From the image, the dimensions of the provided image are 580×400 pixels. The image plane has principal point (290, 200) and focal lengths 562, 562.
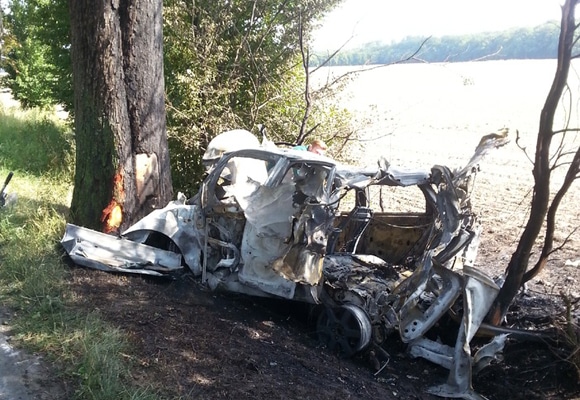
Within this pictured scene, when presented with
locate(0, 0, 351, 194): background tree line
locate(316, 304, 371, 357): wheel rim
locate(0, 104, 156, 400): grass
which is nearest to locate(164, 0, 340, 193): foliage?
locate(0, 0, 351, 194): background tree line

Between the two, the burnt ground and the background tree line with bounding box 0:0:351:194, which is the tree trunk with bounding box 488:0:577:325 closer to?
the burnt ground

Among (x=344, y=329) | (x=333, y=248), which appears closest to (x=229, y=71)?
(x=333, y=248)

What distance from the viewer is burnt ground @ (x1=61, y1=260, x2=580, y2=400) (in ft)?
14.2

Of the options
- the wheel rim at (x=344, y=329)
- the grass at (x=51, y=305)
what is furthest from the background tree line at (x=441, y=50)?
the grass at (x=51, y=305)

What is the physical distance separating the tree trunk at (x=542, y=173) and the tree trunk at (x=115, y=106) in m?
A: 4.49

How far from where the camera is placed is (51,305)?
17.1 feet

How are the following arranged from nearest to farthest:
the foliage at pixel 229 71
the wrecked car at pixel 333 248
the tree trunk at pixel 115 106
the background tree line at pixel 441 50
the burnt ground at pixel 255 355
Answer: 1. the burnt ground at pixel 255 355
2. the wrecked car at pixel 333 248
3. the tree trunk at pixel 115 106
4. the background tree line at pixel 441 50
5. the foliage at pixel 229 71

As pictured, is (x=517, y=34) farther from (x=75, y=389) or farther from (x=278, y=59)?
(x=75, y=389)

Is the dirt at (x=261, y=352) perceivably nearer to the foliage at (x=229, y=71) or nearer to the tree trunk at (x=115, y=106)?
the tree trunk at (x=115, y=106)

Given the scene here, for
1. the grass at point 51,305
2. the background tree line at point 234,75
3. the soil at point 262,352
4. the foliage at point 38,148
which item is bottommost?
the soil at point 262,352

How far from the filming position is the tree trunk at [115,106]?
6828mm

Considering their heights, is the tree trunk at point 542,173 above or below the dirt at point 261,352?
above

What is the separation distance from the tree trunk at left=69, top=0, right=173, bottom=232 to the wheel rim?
10.1 ft

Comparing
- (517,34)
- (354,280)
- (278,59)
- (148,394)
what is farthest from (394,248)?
(278,59)
